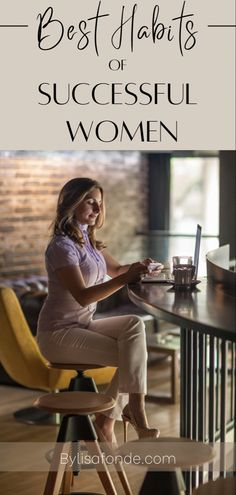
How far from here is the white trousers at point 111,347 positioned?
12.3ft

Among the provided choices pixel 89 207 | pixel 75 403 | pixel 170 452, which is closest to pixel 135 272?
pixel 89 207

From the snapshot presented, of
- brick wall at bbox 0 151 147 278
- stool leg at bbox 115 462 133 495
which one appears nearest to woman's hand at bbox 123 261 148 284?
stool leg at bbox 115 462 133 495

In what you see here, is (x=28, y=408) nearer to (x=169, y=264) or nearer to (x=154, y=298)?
(x=169, y=264)

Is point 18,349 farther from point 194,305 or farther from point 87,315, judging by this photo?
point 194,305

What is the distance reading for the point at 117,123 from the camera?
27.6 feet

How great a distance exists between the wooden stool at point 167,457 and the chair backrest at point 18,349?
8.73ft

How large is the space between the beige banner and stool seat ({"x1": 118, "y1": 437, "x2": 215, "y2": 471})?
A: 406 centimetres

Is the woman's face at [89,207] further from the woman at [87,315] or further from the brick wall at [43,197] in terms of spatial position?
the brick wall at [43,197]

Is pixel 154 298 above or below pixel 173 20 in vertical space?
below

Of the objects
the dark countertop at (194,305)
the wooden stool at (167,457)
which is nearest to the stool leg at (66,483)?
the dark countertop at (194,305)

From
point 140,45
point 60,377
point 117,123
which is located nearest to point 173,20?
point 140,45

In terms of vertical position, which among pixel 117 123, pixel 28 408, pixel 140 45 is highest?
pixel 140 45

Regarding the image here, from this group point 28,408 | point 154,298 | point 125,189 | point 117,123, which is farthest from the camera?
point 125,189

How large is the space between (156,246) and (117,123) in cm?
188
